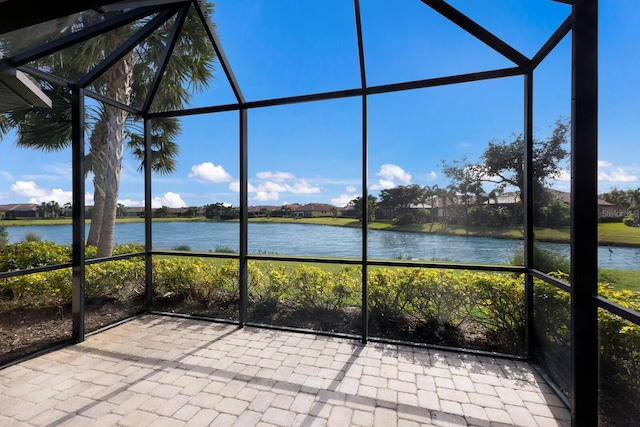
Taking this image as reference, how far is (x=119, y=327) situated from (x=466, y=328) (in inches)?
169

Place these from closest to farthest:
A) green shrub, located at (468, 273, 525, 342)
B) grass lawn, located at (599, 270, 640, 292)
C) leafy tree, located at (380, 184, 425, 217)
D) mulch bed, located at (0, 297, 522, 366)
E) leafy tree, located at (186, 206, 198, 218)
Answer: grass lawn, located at (599, 270, 640, 292) → green shrub, located at (468, 273, 525, 342) → mulch bed, located at (0, 297, 522, 366) → leafy tree, located at (380, 184, 425, 217) → leafy tree, located at (186, 206, 198, 218)

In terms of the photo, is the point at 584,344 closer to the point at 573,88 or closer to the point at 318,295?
the point at 573,88

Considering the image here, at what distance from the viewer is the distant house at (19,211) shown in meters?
3.47

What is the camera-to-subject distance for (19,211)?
3.58 m

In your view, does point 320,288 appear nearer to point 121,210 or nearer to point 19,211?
point 121,210

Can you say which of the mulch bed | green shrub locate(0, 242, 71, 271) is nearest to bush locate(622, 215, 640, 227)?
the mulch bed

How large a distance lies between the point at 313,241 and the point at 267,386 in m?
1.90

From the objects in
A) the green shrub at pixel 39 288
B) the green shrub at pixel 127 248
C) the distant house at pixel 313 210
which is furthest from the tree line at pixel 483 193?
the green shrub at pixel 39 288

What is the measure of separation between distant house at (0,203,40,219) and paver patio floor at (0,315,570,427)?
2.00m

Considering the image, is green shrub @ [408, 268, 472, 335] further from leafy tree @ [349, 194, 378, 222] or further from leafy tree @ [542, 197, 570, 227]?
leafy tree @ [542, 197, 570, 227]

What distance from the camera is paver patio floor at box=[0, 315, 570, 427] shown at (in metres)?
1.91

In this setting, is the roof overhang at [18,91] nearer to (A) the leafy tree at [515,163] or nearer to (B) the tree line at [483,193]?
(B) the tree line at [483,193]

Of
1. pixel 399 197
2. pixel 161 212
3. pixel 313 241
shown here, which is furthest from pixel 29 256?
pixel 399 197

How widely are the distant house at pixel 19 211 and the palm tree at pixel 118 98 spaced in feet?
2.90
